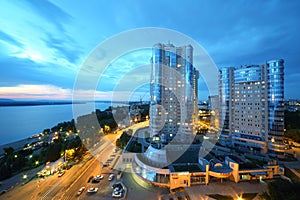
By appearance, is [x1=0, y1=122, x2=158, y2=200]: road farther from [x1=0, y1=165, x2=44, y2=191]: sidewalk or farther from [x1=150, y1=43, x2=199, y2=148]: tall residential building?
[x1=150, y1=43, x2=199, y2=148]: tall residential building

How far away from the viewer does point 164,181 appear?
20.4 feet

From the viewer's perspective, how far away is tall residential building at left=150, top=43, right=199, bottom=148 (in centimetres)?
1110

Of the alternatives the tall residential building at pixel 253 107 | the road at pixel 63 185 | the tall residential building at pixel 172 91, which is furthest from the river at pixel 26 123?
the tall residential building at pixel 253 107

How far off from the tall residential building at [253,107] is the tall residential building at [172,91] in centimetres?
253

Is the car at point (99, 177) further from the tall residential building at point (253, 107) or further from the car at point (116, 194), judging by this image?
the tall residential building at point (253, 107)

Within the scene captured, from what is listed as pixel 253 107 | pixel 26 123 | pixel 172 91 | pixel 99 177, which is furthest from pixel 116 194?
pixel 26 123

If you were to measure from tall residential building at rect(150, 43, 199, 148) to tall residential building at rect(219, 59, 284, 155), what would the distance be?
99.4 inches

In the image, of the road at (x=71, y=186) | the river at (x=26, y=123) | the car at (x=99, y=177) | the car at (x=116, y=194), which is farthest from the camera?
the river at (x=26, y=123)

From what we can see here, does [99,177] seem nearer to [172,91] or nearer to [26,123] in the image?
[172,91]

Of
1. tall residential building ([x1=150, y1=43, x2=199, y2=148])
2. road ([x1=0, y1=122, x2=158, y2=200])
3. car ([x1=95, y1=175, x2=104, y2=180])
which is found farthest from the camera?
tall residential building ([x1=150, y1=43, x2=199, y2=148])

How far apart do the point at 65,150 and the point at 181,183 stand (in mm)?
7322

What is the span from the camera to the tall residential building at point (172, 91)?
11.1m

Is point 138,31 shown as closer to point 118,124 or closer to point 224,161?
point 224,161

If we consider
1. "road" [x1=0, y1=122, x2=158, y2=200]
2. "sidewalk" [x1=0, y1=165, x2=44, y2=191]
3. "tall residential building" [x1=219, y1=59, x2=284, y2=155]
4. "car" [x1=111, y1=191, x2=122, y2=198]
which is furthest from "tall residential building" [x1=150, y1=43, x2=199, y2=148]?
"sidewalk" [x1=0, y1=165, x2=44, y2=191]
